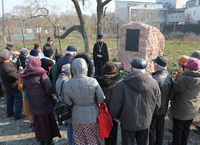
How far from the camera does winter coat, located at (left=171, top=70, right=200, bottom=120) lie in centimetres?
234

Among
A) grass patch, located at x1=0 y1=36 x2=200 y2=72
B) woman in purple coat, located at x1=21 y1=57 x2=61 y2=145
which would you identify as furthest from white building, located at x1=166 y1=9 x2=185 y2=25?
woman in purple coat, located at x1=21 y1=57 x2=61 y2=145

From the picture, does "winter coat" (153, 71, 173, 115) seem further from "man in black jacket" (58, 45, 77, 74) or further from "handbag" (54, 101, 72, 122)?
"man in black jacket" (58, 45, 77, 74)

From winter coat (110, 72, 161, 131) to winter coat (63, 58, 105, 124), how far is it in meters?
0.27

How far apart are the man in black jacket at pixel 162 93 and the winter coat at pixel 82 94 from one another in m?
0.93

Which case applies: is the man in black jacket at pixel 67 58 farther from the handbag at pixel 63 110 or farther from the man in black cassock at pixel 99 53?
the man in black cassock at pixel 99 53

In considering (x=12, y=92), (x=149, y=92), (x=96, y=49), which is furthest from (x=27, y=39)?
(x=149, y=92)

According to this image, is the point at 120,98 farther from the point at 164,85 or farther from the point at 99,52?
the point at 99,52

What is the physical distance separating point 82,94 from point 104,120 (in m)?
0.56

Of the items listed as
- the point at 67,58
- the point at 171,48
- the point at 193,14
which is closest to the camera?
the point at 67,58

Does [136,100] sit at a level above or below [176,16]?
below

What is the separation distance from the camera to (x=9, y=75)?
3662mm

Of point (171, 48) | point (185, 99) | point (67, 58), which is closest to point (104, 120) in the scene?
point (185, 99)

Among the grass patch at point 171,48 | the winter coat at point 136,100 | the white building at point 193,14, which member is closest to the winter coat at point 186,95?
the winter coat at point 136,100

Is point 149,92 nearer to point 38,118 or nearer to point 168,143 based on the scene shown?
point 168,143
